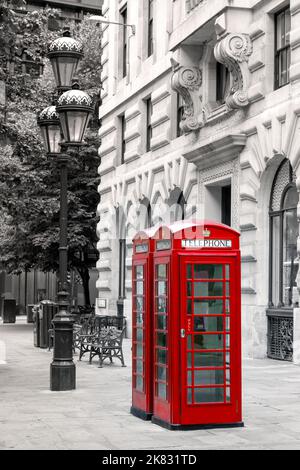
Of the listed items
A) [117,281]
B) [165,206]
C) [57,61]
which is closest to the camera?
[57,61]

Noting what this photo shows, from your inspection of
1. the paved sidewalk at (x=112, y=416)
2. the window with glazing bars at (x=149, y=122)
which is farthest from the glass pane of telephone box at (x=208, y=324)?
the window with glazing bars at (x=149, y=122)

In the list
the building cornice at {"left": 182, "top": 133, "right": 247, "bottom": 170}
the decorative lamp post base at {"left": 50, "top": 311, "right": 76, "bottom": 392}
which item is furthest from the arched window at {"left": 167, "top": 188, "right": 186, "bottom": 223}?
the decorative lamp post base at {"left": 50, "top": 311, "right": 76, "bottom": 392}

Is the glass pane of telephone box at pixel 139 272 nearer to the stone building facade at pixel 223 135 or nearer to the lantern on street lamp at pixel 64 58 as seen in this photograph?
the lantern on street lamp at pixel 64 58

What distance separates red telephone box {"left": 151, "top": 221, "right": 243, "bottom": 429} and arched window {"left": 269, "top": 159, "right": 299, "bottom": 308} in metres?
8.61

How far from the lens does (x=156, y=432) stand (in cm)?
942

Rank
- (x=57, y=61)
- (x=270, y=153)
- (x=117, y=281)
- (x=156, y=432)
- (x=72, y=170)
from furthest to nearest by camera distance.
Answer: (x=72, y=170) < (x=117, y=281) < (x=270, y=153) < (x=57, y=61) < (x=156, y=432)

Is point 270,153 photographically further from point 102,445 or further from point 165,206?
point 102,445

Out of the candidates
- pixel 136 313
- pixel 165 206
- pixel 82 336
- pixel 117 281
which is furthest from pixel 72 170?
pixel 136 313

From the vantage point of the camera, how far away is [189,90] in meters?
23.0

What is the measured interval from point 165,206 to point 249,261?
21.2 ft

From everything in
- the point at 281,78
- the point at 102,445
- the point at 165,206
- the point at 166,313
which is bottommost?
the point at 102,445

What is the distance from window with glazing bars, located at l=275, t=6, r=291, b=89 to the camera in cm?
1862

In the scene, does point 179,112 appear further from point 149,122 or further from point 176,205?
point 149,122

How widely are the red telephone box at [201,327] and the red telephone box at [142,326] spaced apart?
19.3 inches
